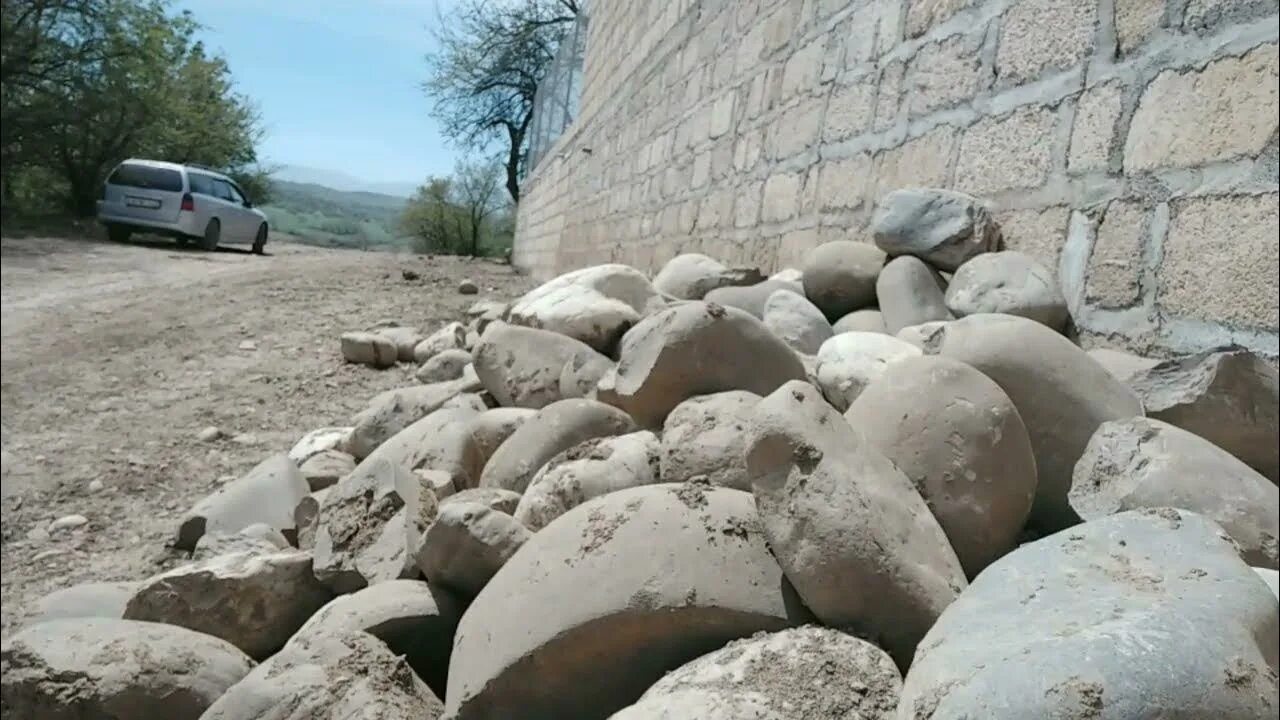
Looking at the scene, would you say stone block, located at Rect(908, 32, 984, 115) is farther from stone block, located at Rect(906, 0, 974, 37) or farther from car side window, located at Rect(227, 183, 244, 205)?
car side window, located at Rect(227, 183, 244, 205)

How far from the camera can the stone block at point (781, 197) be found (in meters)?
3.68

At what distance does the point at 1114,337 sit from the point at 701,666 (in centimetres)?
126

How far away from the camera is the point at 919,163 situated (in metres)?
2.78

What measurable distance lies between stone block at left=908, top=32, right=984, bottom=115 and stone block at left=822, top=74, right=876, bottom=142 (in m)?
0.29

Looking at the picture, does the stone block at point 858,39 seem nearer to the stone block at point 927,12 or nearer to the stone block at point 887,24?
the stone block at point 887,24

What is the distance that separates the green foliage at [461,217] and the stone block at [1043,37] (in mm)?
23422

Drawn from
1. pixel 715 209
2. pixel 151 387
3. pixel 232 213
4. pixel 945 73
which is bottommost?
pixel 151 387

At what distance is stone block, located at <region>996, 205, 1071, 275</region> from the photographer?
7.07ft

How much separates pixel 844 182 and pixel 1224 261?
1636 millimetres

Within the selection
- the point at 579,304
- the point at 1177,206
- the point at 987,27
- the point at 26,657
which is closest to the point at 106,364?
the point at 579,304

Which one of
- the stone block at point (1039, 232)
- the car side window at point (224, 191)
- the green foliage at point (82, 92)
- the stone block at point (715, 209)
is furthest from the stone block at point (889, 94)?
the green foliage at point (82, 92)

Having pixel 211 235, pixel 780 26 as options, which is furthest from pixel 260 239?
pixel 780 26

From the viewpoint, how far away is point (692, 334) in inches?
77.2

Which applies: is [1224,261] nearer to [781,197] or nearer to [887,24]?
[887,24]
